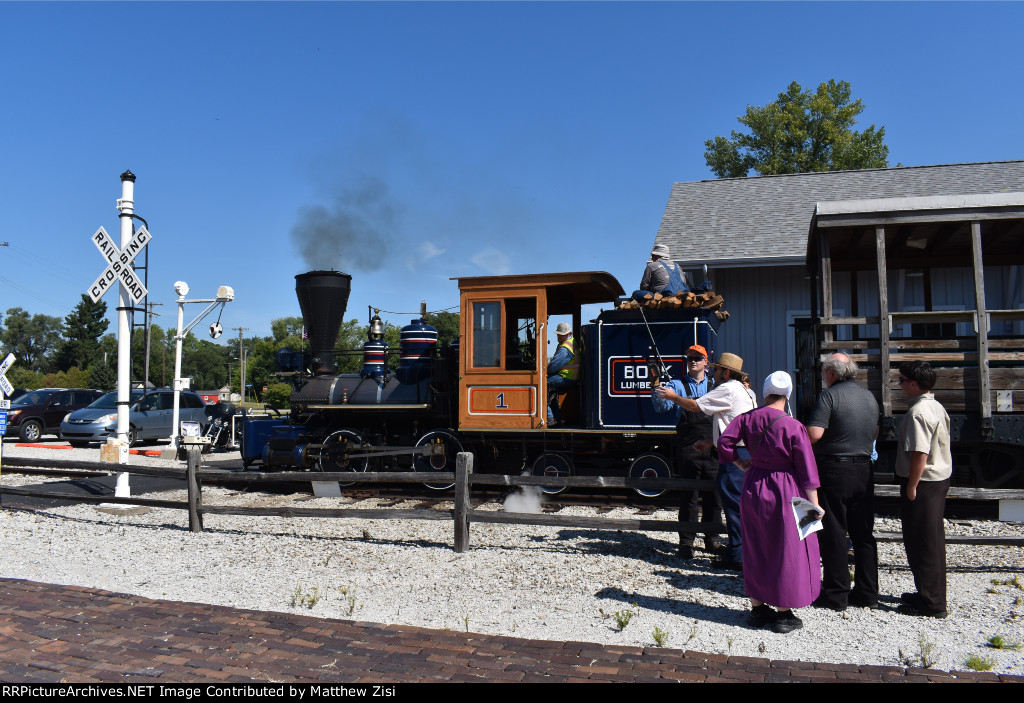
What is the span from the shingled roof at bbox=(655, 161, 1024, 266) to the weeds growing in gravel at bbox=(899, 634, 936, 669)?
29.0 ft

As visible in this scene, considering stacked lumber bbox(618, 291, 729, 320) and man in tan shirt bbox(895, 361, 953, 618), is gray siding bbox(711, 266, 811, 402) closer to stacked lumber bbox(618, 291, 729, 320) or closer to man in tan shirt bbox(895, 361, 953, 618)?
stacked lumber bbox(618, 291, 729, 320)

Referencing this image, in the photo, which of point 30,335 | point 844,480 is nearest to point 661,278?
point 844,480

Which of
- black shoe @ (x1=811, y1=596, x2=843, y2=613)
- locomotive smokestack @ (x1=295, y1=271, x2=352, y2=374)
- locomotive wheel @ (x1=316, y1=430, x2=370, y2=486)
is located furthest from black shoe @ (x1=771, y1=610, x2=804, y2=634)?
locomotive smokestack @ (x1=295, y1=271, x2=352, y2=374)

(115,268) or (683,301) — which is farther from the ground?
(115,268)

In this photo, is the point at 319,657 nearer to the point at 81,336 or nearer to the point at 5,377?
the point at 5,377

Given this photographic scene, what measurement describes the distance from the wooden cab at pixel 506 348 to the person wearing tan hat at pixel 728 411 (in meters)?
3.46

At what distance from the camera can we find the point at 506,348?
950 cm

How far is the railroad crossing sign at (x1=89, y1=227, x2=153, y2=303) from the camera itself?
9297mm

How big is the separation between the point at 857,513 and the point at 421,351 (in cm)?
684

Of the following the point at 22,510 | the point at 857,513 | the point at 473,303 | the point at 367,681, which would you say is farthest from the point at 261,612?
the point at 22,510

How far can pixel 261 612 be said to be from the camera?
502cm

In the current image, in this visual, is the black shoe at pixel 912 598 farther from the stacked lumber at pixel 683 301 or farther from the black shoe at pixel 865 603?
the stacked lumber at pixel 683 301

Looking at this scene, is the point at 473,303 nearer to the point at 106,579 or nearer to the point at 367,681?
the point at 106,579

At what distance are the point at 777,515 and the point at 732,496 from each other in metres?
1.36
